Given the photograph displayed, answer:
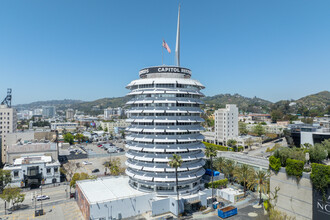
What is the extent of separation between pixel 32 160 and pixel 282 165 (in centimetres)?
8923

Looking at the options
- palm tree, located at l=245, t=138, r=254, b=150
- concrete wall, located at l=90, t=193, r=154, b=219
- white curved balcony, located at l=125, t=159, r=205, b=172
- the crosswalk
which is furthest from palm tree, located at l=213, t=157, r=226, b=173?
palm tree, located at l=245, t=138, r=254, b=150

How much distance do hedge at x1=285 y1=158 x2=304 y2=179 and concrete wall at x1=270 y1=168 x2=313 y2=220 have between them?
3.67 ft

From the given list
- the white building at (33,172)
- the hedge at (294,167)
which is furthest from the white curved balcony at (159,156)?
the white building at (33,172)

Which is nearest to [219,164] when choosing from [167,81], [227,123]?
[167,81]

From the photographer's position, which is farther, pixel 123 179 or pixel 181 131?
pixel 123 179

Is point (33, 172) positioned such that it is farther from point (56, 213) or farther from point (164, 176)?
point (164, 176)

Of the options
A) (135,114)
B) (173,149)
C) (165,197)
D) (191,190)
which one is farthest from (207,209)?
(135,114)

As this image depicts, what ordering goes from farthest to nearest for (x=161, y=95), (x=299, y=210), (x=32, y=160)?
(x=32, y=160) → (x=161, y=95) → (x=299, y=210)

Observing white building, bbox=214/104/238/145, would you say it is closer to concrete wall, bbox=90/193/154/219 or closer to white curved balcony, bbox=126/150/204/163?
white curved balcony, bbox=126/150/204/163

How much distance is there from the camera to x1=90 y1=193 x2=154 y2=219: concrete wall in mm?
50719

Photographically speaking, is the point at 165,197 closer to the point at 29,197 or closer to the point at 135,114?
the point at 135,114

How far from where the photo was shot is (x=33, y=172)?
81312 mm

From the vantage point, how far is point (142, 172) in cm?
5978

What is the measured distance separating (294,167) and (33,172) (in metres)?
85.8
